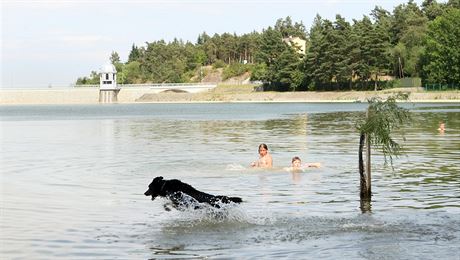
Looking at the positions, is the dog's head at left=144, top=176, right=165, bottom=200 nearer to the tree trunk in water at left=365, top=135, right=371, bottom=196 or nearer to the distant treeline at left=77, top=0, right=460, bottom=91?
the tree trunk in water at left=365, top=135, right=371, bottom=196

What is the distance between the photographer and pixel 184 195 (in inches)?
699

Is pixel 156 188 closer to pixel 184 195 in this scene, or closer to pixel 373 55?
pixel 184 195

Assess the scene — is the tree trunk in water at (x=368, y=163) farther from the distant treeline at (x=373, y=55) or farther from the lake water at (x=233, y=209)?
the distant treeline at (x=373, y=55)

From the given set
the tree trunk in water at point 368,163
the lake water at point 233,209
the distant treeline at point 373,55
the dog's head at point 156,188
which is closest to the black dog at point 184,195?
the dog's head at point 156,188

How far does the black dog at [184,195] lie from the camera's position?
58.1 feet

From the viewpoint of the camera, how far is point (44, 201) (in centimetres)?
2288

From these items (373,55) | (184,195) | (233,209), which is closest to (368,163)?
(233,209)

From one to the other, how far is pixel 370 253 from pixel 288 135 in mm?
39321

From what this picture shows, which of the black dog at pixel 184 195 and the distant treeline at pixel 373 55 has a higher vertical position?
the distant treeline at pixel 373 55

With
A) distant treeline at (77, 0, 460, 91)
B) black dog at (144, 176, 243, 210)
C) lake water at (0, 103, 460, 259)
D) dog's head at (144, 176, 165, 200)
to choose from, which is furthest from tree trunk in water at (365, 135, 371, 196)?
distant treeline at (77, 0, 460, 91)

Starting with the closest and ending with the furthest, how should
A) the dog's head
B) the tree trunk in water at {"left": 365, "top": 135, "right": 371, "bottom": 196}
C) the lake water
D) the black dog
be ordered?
the lake water
the black dog
the dog's head
the tree trunk in water at {"left": 365, "top": 135, "right": 371, "bottom": 196}

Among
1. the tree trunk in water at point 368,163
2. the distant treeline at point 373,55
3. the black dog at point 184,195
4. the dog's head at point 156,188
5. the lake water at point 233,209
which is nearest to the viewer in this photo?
the lake water at point 233,209

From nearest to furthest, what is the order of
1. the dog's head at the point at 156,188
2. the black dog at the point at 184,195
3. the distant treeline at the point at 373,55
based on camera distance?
the black dog at the point at 184,195 → the dog's head at the point at 156,188 → the distant treeline at the point at 373,55

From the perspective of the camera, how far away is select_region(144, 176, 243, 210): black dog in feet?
58.1
